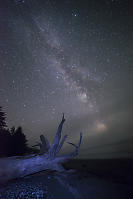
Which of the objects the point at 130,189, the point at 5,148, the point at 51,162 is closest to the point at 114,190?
the point at 130,189

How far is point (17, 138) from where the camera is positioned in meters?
20.5

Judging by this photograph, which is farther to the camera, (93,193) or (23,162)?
(23,162)

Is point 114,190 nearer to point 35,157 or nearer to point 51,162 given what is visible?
point 51,162

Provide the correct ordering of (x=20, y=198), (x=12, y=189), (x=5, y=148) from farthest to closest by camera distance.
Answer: (x=5, y=148)
(x=12, y=189)
(x=20, y=198)

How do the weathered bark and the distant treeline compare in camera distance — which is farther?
the distant treeline

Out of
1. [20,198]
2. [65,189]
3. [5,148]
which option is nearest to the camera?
[20,198]

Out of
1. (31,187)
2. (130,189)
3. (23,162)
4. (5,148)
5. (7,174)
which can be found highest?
(23,162)

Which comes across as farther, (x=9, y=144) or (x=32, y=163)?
(x=9, y=144)

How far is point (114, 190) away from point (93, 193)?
1.66 m

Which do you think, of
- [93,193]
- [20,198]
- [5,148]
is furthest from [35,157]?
[5,148]

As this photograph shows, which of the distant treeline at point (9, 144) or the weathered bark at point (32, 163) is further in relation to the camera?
the distant treeline at point (9, 144)

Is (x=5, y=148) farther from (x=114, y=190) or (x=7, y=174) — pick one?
(x=114, y=190)

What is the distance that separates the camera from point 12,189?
393cm

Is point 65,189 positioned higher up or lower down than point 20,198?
lower down
